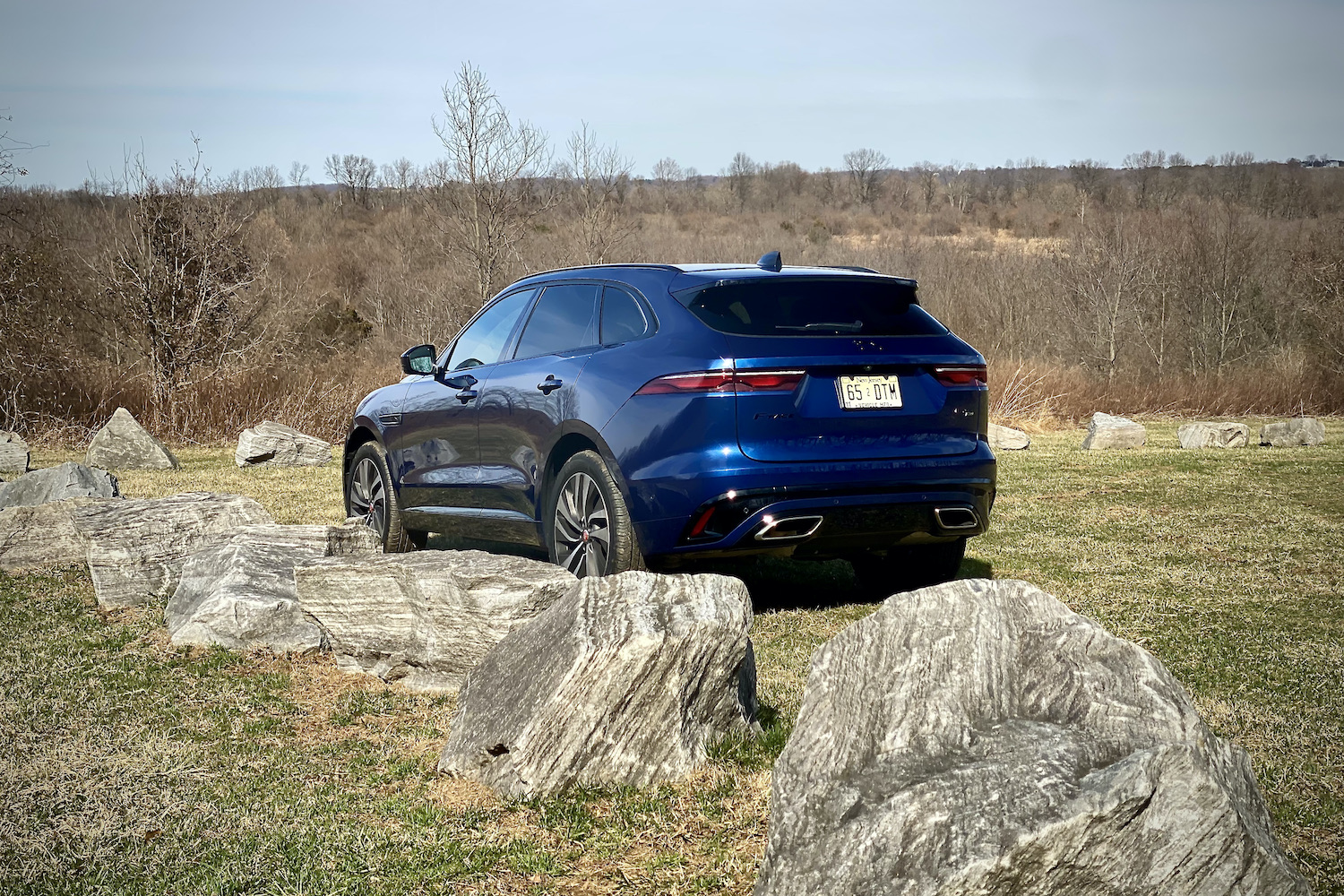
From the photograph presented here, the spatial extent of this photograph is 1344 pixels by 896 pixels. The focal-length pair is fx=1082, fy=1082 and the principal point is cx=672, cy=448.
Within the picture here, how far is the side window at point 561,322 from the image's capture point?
602 centimetres

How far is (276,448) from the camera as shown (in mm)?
15719

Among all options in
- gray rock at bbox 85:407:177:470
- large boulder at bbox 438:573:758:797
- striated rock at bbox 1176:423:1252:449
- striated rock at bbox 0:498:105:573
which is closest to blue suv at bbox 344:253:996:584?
large boulder at bbox 438:573:758:797

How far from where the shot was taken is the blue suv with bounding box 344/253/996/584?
16.6 feet

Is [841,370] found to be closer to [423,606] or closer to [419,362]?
[423,606]

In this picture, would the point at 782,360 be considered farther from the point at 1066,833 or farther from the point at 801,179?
the point at 801,179

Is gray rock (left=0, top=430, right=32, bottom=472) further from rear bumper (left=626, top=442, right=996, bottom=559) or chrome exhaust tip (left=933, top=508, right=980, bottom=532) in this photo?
chrome exhaust tip (left=933, top=508, right=980, bottom=532)

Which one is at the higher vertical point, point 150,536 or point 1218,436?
point 150,536

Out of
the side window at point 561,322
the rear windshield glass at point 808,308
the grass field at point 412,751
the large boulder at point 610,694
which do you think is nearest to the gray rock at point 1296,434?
the grass field at point 412,751

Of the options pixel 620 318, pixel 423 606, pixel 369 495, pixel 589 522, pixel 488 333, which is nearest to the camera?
pixel 423 606

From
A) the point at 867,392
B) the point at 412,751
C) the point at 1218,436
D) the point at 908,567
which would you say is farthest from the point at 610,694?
the point at 1218,436

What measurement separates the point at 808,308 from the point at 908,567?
6.29 ft

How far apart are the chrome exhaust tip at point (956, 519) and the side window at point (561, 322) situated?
2.03 meters

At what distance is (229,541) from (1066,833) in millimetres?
5115

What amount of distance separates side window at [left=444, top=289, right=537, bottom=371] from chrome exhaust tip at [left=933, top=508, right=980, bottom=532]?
9.38 feet
